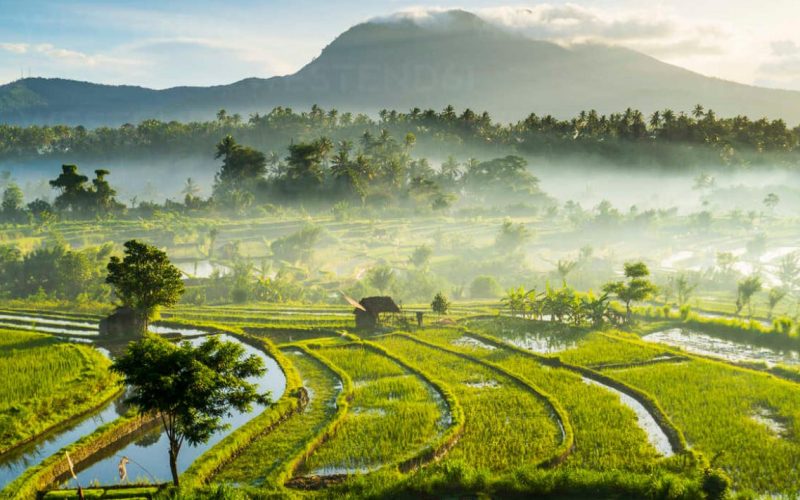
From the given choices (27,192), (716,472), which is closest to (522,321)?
(716,472)

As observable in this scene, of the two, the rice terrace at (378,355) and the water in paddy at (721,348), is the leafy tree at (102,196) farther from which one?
the water in paddy at (721,348)

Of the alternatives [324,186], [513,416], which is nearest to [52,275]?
[513,416]

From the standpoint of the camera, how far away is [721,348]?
90.9ft

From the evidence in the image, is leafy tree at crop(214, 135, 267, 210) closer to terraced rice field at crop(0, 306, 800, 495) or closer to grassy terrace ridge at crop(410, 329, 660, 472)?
terraced rice field at crop(0, 306, 800, 495)

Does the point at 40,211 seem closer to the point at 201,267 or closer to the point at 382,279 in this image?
the point at 201,267

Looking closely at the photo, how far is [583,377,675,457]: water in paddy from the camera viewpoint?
1617cm

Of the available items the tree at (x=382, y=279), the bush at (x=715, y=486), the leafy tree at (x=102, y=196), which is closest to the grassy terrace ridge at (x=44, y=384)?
the bush at (x=715, y=486)

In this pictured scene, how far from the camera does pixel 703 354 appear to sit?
85.7 feet

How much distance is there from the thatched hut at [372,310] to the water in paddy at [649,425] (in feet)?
42.2

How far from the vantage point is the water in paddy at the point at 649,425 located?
1617 centimetres

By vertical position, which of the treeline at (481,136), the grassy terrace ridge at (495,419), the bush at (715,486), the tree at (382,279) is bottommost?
the tree at (382,279)

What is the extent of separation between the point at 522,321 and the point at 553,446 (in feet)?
57.5

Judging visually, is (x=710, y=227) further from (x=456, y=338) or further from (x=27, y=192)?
(x=27, y=192)

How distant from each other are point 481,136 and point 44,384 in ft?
311
